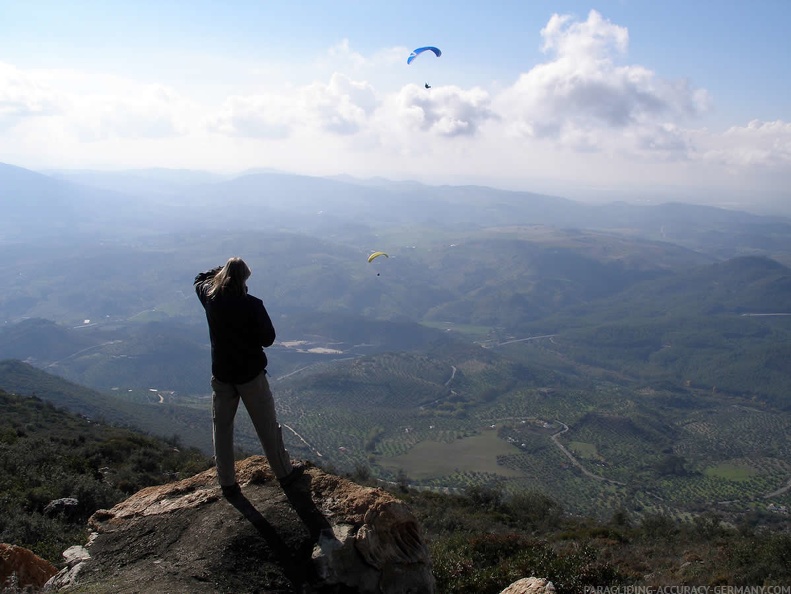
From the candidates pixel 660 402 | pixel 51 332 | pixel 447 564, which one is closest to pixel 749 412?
pixel 660 402

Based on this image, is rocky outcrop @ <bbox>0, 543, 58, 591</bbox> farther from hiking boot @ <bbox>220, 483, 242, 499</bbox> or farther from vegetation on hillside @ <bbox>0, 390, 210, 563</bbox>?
hiking boot @ <bbox>220, 483, 242, 499</bbox>

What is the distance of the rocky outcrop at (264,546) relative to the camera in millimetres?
4918

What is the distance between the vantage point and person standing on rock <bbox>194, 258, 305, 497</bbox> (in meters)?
5.29

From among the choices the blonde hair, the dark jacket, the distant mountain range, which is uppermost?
the blonde hair

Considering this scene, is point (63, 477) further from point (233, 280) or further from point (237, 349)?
point (233, 280)

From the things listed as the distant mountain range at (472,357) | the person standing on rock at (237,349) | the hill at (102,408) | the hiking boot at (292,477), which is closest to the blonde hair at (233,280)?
the person standing on rock at (237,349)

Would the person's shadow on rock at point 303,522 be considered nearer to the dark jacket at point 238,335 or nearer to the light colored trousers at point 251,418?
the light colored trousers at point 251,418

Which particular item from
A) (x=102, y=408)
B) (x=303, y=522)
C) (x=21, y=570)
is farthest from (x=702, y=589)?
(x=102, y=408)

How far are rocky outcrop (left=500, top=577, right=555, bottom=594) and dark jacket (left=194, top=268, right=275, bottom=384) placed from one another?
3.70 metres

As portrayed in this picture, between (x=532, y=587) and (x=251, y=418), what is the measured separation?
3550 millimetres

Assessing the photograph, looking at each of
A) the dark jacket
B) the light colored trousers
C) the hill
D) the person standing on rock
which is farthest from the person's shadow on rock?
the hill

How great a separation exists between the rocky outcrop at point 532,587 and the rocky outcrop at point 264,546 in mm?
1020

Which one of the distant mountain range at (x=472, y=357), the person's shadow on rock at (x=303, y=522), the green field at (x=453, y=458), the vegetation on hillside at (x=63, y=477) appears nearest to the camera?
the person's shadow on rock at (x=303, y=522)

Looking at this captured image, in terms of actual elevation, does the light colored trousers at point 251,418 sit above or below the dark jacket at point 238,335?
below
